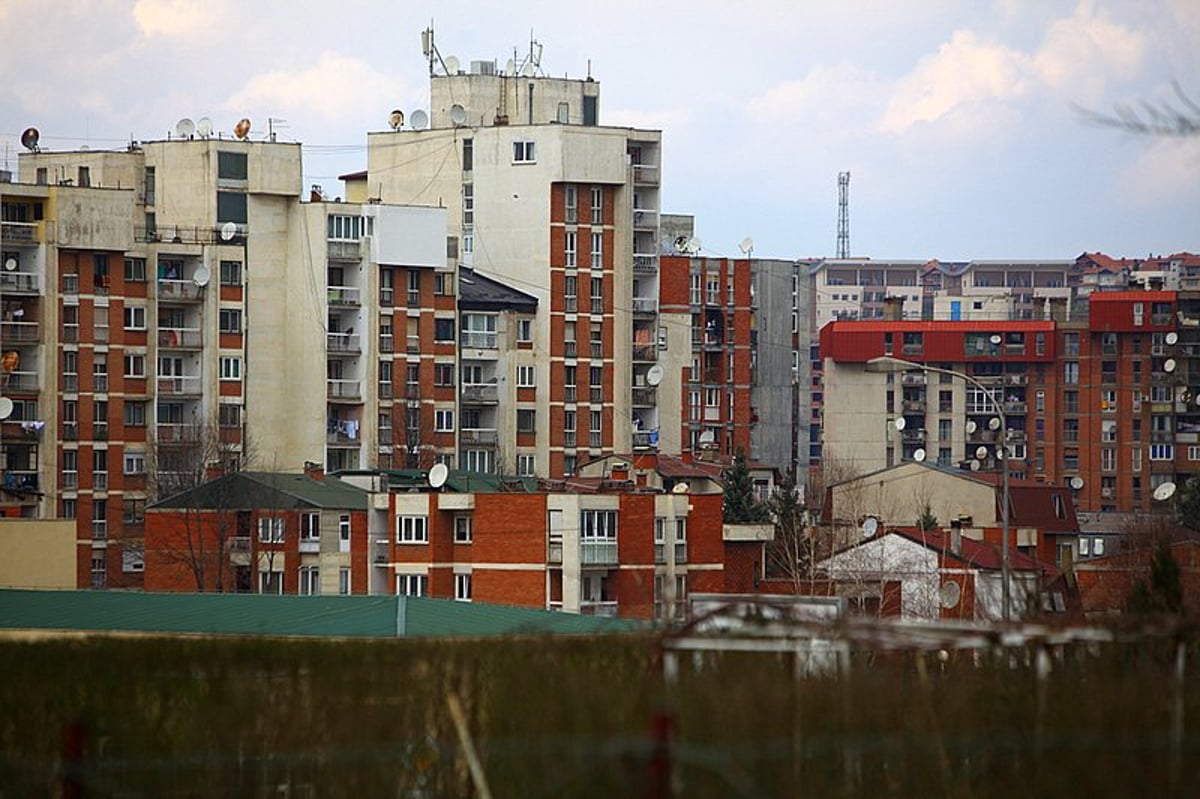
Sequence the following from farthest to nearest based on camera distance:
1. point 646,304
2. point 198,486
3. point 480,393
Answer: point 646,304 < point 480,393 < point 198,486

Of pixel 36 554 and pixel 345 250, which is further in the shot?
pixel 345 250

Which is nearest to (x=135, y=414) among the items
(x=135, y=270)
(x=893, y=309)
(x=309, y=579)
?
(x=135, y=270)

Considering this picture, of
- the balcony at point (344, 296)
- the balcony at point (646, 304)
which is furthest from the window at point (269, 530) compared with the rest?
the balcony at point (646, 304)

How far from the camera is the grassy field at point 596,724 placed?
15.9m

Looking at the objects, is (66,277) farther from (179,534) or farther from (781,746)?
(781,746)

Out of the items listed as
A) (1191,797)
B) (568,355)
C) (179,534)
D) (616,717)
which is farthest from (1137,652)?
(568,355)

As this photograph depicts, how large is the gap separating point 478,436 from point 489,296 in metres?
→ 6.07

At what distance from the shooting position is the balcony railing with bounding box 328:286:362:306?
9725 centimetres

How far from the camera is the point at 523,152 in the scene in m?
104

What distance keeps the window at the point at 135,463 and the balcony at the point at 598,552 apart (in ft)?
97.3

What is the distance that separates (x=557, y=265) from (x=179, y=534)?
31384 mm

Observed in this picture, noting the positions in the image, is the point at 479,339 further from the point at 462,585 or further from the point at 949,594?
the point at 949,594

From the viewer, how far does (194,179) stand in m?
97.2

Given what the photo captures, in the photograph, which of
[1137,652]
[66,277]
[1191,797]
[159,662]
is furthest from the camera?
[66,277]
